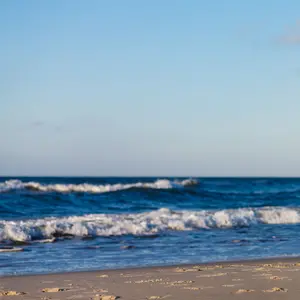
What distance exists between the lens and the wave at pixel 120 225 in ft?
47.7

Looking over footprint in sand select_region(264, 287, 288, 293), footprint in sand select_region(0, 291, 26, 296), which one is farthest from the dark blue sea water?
footprint in sand select_region(264, 287, 288, 293)

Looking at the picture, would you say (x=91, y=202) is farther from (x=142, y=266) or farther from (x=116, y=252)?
(x=142, y=266)

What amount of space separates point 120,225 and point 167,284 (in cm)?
775

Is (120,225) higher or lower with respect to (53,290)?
higher

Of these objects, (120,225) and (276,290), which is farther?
(120,225)

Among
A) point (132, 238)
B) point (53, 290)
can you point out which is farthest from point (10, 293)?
point (132, 238)

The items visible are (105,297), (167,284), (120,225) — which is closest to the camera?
(105,297)

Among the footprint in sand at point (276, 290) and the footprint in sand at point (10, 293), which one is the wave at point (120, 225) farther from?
the footprint in sand at point (276, 290)

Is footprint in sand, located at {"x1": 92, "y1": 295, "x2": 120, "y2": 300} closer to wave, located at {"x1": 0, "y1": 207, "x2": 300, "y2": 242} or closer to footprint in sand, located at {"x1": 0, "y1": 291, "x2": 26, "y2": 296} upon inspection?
footprint in sand, located at {"x1": 0, "y1": 291, "x2": 26, "y2": 296}

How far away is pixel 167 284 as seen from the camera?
8188 millimetres

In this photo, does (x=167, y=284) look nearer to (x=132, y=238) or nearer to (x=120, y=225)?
(x=132, y=238)

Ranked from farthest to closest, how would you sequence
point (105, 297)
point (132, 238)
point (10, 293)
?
point (132, 238) → point (10, 293) → point (105, 297)

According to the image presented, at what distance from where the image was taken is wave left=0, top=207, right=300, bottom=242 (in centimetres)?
1453

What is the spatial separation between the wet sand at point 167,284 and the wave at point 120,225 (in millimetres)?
5360
